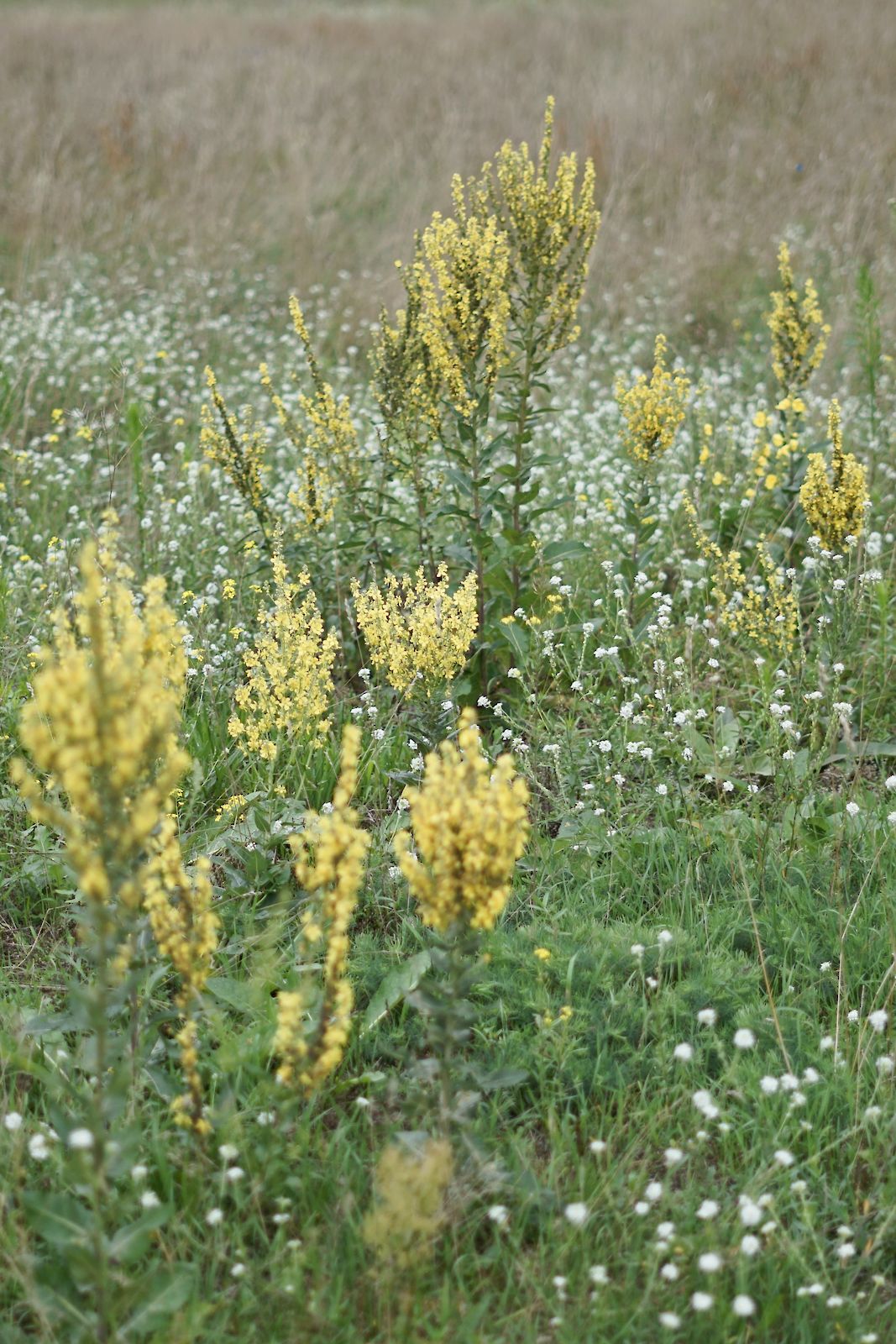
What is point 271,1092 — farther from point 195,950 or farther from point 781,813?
point 781,813

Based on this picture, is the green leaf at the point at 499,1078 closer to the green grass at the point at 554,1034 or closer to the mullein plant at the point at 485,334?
the green grass at the point at 554,1034

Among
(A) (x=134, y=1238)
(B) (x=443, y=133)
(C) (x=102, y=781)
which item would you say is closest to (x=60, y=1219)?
(A) (x=134, y=1238)

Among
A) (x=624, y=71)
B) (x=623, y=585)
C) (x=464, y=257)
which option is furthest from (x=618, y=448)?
(x=624, y=71)

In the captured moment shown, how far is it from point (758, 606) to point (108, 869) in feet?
9.04

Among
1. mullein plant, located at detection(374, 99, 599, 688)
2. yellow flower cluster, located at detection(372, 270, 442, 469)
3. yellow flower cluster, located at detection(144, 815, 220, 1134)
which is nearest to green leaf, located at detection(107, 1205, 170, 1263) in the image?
yellow flower cluster, located at detection(144, 815, 220, 1134)

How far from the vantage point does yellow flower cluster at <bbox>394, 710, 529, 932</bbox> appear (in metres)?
2.09

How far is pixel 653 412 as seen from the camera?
4055mm

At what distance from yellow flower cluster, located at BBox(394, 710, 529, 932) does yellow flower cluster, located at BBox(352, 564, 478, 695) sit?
1.23 metres

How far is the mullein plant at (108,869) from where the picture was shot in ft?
6.05

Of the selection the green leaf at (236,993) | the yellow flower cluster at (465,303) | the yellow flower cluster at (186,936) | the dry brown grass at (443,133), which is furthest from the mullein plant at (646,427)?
the dry brown grass at (443,133)

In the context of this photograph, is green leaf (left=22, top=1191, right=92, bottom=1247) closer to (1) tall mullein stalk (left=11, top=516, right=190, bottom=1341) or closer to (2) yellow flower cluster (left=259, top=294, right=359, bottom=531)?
(1) tall mullein stalk (left=11, top=516, right=190, bottom=1341)

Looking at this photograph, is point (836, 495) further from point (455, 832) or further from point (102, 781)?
point (102, 781)

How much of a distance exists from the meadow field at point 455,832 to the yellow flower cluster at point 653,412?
24 millimetres

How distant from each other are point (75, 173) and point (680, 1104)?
33.1 feet
